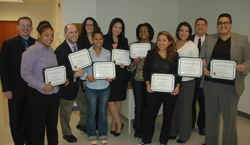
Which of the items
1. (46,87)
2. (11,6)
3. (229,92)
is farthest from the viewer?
(11,6)

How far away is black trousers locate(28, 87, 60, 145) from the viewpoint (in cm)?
216

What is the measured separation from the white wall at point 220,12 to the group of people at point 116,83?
203cm

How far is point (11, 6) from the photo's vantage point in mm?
8797

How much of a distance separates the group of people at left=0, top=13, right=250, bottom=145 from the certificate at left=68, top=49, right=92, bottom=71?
0.08 m

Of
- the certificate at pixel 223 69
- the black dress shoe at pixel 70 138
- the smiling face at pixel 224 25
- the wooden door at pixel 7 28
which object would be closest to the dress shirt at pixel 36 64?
the black dress shoe at pixel 70 138

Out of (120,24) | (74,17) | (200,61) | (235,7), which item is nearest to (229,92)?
(200,61)

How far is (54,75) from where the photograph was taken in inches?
85.4

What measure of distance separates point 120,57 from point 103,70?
358 millimetres

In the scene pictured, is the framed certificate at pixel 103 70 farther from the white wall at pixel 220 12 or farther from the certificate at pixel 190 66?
the white wall at pixel 220 12

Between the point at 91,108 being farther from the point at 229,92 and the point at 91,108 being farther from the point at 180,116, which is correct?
the point at 229,92

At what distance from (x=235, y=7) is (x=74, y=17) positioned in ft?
12.3

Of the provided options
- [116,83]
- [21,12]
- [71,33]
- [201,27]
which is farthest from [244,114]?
[21,12]

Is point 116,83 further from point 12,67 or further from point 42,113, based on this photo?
point 12,67

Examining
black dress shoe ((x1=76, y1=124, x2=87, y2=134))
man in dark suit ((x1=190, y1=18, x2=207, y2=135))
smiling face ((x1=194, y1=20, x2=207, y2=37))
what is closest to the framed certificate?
black dress shoe ((x1=76, y1=124, x2=87, y2=134))
